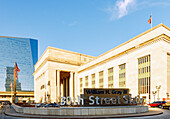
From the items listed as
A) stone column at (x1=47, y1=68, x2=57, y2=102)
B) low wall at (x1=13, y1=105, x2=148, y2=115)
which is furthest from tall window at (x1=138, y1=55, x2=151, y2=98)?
stone column at (x1=47, y1=68, x2=57, y2=102)

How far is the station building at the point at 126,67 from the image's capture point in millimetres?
46625

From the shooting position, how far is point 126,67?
59.1 meters

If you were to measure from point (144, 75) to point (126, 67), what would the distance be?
9.14m

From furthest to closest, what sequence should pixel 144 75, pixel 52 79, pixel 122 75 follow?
pixel 52 79, pixel 122 75, pixel 144 75

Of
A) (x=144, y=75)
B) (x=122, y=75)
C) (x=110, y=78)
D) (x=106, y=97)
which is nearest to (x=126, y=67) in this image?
(x=122, y=75)

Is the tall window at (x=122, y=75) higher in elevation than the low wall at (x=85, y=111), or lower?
higher

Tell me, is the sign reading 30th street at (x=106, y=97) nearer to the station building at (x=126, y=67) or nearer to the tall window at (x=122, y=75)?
the station building at (x=126, y=67)

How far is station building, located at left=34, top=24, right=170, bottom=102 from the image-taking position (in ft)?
153

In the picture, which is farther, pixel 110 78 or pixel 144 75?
pixel 110 78

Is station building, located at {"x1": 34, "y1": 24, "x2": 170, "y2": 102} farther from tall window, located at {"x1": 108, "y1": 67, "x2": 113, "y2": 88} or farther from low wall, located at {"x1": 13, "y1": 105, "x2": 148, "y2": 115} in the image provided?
low wall, located at {"x1": 13, "y1": 105, "x2": 148, "y2": 115}

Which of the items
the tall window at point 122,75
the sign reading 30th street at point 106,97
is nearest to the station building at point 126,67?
the tall window at point 122,75

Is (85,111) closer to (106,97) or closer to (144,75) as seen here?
(106,97)

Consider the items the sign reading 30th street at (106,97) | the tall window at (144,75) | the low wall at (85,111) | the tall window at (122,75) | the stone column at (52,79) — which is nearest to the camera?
the low wall at (85,111)

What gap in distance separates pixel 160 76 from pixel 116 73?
20.8 meters
